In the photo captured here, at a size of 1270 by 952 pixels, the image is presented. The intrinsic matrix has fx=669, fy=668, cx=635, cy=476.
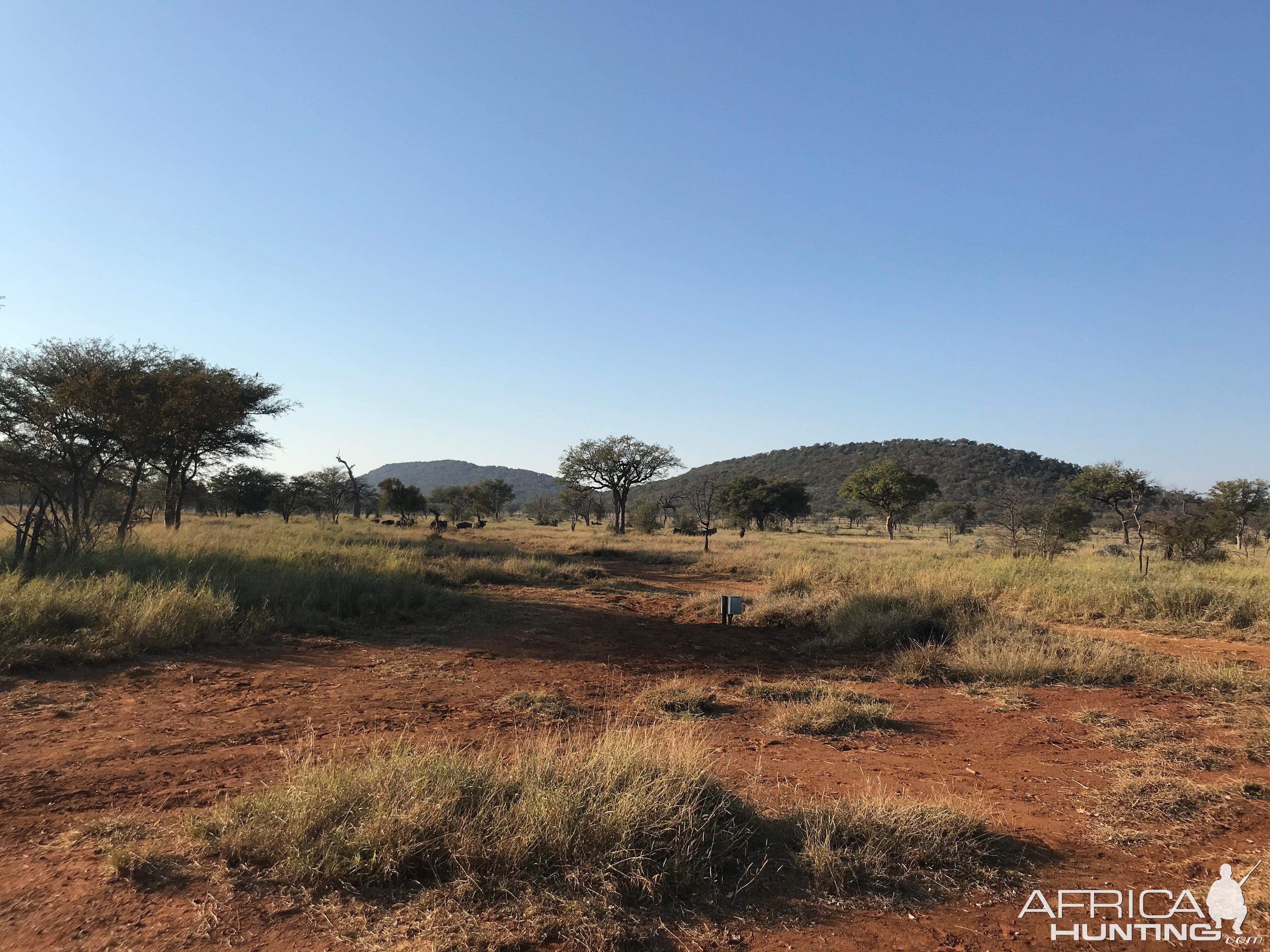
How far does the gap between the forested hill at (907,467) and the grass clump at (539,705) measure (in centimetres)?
6757

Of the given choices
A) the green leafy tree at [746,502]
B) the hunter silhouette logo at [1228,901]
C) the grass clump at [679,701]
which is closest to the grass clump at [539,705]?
the grass clump at [679,701]

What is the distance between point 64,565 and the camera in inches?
460

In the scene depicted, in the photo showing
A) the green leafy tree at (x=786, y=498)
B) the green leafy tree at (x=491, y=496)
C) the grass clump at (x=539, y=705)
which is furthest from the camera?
the green leafy tree at (x=491, y=496)

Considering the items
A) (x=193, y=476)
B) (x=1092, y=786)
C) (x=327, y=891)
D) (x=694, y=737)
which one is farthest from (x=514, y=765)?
(x=193, y=476)

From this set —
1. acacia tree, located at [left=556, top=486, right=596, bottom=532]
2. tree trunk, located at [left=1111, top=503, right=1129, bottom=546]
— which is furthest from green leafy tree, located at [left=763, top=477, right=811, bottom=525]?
tree trunk, located at [left=1111, top=503, right=1129, bottom=546]

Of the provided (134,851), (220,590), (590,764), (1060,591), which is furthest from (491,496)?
(134,851)

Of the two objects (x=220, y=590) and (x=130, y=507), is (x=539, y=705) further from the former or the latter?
(x=130, y=507)

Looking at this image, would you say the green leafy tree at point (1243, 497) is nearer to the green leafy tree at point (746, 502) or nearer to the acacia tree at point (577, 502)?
the green leafy tree at point (746, 502)

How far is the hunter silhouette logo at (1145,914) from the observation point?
10.7 ft

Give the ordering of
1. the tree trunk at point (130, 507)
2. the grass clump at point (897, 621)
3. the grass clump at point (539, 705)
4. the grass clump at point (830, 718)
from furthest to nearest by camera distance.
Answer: the tree trunk at point (130, 507) < the grass clump at point (897, 621) < the grass clump at point (539, 705) < the grass clump at point (830, 718)

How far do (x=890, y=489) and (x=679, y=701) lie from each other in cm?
4807

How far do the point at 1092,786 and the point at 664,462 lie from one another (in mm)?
50584

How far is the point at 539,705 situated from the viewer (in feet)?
23.6

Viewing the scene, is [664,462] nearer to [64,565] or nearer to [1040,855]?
[64,565]
